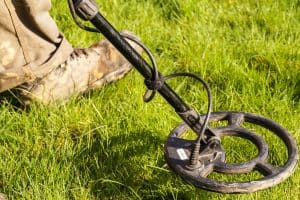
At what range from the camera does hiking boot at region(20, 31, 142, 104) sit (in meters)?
2.66

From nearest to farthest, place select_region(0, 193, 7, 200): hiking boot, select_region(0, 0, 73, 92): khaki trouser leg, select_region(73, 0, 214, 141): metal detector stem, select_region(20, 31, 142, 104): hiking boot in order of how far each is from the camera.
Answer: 1. select_region(73, 0, 214, 141): metal detector stem
2. select_region(0, 193, 7, 200): hiking boot
3. select_region(0, 0, 73, 92): khaki trouser leg
4. select_region(20, 31, 142, 104): hiking boot

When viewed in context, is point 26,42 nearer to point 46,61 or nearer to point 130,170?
point 46,61

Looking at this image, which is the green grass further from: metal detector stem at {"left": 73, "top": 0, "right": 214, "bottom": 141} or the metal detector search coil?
metal detector stem at {"left": 73, "top": 0, "right": 214, "bottom": 141}

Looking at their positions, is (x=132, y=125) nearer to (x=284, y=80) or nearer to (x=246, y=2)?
(x=284, y=80)

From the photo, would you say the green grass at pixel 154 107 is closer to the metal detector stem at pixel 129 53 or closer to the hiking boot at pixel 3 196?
the hiking boot at pixel 3 196

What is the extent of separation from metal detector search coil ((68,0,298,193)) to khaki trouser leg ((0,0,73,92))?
0.48 metres

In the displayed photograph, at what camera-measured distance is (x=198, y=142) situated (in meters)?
2.08

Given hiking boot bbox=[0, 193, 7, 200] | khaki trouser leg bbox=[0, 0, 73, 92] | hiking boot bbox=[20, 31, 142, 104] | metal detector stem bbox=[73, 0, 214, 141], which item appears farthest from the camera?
hiking boot bbox=[20, 31, 142, 104]

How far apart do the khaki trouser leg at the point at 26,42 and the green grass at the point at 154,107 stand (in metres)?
0.15

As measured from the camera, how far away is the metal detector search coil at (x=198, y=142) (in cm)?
203

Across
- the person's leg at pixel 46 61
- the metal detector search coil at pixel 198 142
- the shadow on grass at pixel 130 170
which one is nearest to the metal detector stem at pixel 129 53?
the metal detector search coil at pixel 198 142

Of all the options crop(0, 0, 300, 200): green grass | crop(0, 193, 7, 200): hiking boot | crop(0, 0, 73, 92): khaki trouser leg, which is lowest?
crop(0, 0, 300, 200): green grass

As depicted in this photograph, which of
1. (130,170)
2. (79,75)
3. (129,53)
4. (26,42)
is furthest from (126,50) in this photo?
(79,75)

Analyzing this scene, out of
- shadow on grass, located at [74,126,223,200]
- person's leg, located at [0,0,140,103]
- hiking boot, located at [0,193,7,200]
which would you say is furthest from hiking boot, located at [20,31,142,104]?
hiking boot, located at [0,193,7,200]
